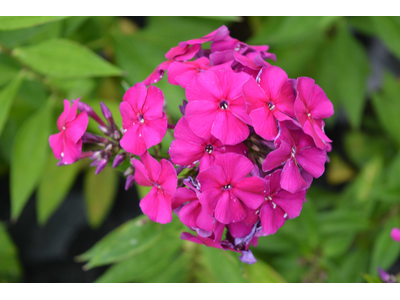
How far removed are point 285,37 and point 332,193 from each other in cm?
122

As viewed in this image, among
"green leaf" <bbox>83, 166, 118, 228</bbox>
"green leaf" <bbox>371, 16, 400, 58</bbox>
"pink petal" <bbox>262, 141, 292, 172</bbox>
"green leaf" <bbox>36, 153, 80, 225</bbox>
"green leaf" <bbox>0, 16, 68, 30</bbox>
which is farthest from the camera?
"green leaf" <bbox>83, 166, 118, 228</bbox>

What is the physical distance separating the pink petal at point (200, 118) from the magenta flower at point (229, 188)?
0.21ft

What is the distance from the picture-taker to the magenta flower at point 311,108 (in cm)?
72

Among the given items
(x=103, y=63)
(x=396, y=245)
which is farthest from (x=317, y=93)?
(x=396, y=245)

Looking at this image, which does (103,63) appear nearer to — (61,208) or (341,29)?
(341,29)

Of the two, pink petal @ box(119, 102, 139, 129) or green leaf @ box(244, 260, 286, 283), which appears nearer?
pink petal @ box(119, 102, 139, 129)

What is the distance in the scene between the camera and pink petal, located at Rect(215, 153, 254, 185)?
2.28 feet

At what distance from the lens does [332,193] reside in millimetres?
2270

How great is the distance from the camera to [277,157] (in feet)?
2.31

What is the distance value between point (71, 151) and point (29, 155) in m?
0.66

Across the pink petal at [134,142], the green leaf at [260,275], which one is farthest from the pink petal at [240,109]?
the green leaf at [260,275]

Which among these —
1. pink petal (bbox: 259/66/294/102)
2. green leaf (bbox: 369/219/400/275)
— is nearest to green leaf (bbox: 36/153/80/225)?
pink petal (bbox: 259/66/294/102)

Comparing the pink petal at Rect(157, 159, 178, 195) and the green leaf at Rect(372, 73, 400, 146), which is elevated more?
the pink petal at Rect(157, 159, 178, 195)

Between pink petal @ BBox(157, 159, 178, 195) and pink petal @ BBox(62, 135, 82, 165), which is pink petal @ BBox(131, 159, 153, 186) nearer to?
pink petal @ BBox(157, 159, 178, 195)
